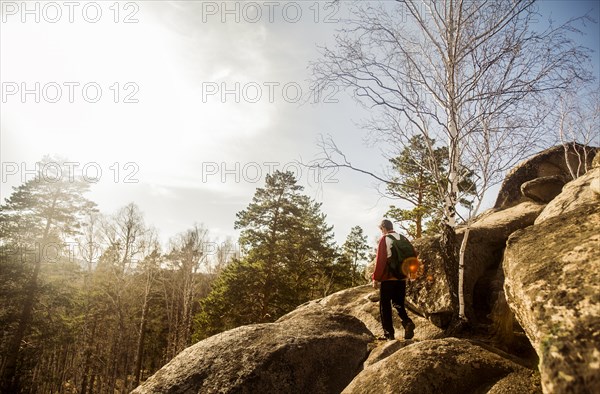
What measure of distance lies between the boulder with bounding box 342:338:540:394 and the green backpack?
157 cm

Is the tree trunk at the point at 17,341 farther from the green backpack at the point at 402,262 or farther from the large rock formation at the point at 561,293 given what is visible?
the large rock formation at the point at 561,293

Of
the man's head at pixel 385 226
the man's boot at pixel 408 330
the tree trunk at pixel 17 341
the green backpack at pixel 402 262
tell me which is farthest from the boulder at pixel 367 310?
the tree trunk at pixel 17 341

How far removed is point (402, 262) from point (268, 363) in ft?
9.09

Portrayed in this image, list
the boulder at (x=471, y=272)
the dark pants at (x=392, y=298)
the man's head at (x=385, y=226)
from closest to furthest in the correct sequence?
the dark pants at (x=392, y=298) → the man's head at (x=385, y=226) → the boulder at (x=471, y=272)

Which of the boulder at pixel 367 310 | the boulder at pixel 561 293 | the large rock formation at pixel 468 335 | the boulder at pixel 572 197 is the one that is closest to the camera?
the boulder at pixel 561 293

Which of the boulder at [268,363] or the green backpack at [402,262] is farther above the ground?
the green backpack at [402,262]

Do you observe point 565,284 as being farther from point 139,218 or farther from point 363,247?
point 363,247

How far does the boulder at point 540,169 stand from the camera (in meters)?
14.5

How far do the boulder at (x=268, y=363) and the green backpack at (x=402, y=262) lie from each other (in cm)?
152

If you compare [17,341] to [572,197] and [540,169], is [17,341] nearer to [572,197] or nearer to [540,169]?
[572,197]

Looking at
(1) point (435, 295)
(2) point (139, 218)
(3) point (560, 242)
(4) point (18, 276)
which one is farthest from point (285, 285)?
(3) point (560, 242)

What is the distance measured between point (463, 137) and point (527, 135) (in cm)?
156

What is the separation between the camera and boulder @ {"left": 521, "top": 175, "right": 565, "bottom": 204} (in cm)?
1176

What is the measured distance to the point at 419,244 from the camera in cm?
830
